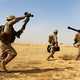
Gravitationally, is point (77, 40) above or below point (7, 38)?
below

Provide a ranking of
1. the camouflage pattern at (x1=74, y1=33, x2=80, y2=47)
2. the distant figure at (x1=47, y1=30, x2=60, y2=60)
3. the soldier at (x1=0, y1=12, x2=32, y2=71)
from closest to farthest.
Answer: the soldier at (x1=0, y1=12, x2=32, y2=71) < the camouflage pattern at (x1=74, y1=33, x2=80, y2=47) < the distant figure at (x1=47, y1=30, x2=60, y2=60)

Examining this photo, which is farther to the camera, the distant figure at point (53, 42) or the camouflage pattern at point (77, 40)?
the distant figure at point (53, 42)

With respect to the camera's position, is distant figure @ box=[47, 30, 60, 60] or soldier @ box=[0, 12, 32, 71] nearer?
soldier @ box=[0, 12, 32, 71]

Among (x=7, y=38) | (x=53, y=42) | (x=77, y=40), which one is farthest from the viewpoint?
(x=53, y=42)

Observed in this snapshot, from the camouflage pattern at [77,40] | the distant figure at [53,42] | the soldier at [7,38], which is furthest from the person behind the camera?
the distant figure at [53,42]

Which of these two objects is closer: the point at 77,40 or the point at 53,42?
the point at 77,40

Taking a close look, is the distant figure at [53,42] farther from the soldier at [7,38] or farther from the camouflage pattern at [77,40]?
the soldier at [7,38]

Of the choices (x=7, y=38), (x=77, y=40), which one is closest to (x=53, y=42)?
(x=77, y=40)

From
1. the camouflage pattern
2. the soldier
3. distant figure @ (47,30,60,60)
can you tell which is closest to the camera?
the soldier

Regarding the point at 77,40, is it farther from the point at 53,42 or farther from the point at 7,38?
the point at 7,38

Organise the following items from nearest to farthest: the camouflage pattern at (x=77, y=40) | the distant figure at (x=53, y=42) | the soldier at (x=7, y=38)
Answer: the soldier at (x=7, y=38)
the camouflage pattern at (x=77, y=40)
the distant figure at (x=53, y=42)

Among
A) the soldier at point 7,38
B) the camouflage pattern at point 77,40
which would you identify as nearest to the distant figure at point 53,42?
the camouflage pattern at point 77,40

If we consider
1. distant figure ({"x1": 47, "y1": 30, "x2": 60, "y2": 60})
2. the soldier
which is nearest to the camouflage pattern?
distant figure ({"x1": 47, "y1": 30, "x2": 60, "y2": 60})

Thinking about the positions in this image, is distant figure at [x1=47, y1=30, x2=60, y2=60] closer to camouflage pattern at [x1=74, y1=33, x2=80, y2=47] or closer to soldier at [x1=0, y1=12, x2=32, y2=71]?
camouflage pattern at [x1=74, y1=33, x2=80, y2=47]
